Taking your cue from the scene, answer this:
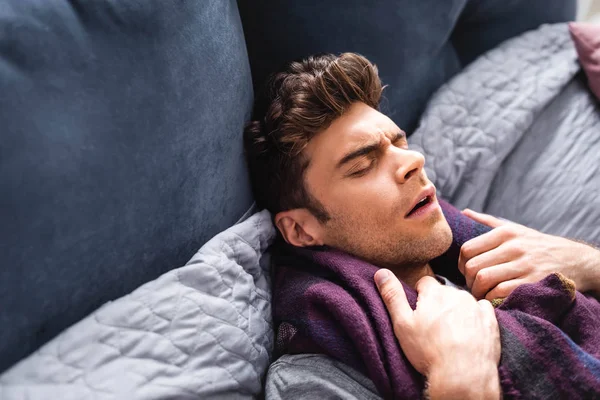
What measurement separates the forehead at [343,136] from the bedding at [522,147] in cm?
28

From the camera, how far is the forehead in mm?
1006

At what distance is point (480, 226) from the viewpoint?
1127 mm

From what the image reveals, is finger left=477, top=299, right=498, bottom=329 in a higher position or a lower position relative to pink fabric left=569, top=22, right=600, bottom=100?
lower

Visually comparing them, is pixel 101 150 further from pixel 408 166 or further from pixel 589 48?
pixel 589 48

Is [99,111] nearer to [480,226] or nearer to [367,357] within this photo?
[367,357]

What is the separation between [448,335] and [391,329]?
0.29ft

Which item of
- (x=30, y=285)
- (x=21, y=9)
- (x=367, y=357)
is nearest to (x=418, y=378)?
(x=367, y=357)

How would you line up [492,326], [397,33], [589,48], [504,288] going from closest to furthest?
[492,326], [504,288], [397,33], [589,48]

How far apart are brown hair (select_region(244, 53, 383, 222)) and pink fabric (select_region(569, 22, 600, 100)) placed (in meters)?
0.60

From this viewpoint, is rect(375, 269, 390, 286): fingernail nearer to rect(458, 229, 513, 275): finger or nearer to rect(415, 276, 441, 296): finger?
rect(415, 276, 441, 296): finger

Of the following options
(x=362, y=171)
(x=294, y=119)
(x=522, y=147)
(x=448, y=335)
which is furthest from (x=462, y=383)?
(x=522, y=147)

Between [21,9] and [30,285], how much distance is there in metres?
0.34

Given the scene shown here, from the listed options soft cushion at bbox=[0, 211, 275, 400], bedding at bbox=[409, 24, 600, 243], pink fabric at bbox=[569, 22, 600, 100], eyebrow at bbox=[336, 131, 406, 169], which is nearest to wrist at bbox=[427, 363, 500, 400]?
soft cushion at bbox=[0, 211, 275, 400]

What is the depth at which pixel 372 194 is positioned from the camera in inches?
39.3
